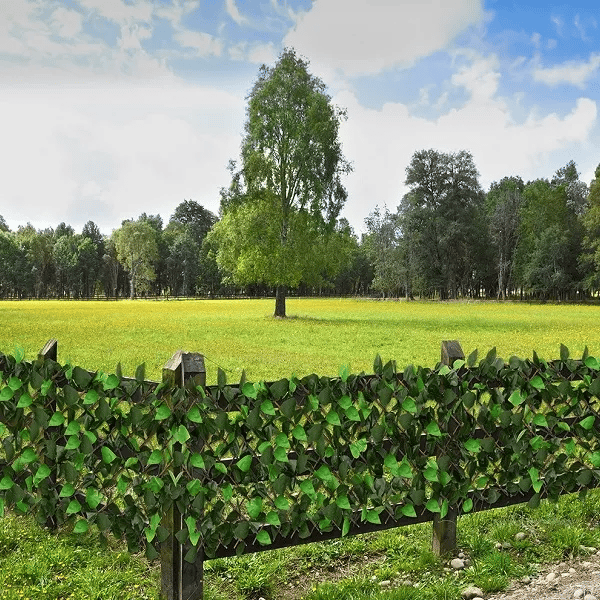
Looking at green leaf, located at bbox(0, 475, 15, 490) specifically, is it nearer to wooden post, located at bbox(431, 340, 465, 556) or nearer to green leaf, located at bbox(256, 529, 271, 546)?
green leaf, located at bbox(256, 529, 271, 546)

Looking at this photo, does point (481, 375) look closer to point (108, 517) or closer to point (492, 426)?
point (492, 426)

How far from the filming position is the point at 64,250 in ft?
389

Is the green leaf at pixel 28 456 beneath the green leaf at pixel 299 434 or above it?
beneath

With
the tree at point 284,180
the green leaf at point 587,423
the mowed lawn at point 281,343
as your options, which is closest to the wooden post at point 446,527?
the green leaf at point 587,423

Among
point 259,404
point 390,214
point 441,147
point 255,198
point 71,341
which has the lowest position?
point 71,341

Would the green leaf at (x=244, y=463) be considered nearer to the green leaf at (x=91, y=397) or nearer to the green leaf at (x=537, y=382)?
the green leaf at (x=91, y=397)

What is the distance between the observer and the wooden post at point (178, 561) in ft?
13.7

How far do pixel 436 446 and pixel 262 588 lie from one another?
1.86 metres

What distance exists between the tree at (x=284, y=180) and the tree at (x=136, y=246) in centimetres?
6625

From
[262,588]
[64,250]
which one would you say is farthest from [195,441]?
[64,250]

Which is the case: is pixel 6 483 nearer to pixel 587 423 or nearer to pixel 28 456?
pixel 28 456

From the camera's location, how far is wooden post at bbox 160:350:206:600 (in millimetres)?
4180

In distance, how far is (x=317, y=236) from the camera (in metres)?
40.8

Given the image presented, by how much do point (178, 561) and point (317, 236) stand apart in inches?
1459
